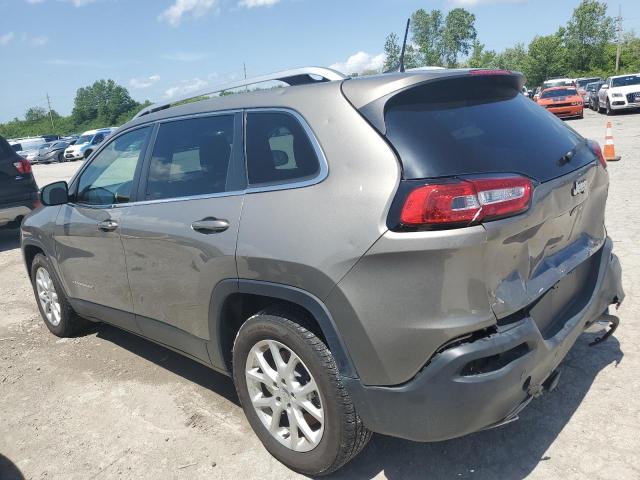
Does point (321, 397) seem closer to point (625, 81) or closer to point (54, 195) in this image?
point (54, 195)

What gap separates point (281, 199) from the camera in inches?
104

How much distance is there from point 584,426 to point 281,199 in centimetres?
194

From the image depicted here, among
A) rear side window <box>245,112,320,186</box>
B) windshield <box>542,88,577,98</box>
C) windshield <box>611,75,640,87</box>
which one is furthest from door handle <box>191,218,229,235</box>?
windshield <box>542,88,577,98</box>

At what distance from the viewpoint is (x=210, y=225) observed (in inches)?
115

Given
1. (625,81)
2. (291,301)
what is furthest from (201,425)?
(625,81)

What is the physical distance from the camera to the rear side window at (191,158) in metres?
3.06

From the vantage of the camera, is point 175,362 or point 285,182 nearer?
point 285,182

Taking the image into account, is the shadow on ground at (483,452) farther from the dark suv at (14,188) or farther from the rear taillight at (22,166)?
the rear taillight at (22,166)

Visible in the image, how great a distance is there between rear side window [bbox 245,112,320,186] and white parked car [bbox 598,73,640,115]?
24314mm

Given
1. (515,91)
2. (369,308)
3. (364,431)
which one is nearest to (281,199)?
(369,308)

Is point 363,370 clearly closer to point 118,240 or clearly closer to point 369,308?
point 369,308

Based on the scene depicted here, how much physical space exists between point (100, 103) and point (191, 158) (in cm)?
10139

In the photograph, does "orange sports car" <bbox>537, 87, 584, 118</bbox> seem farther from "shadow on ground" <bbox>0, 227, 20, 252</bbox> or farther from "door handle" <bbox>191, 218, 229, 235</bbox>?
"door handle" <bbox>191, 218, 229, 235</bbox>

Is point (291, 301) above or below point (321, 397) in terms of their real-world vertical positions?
above
